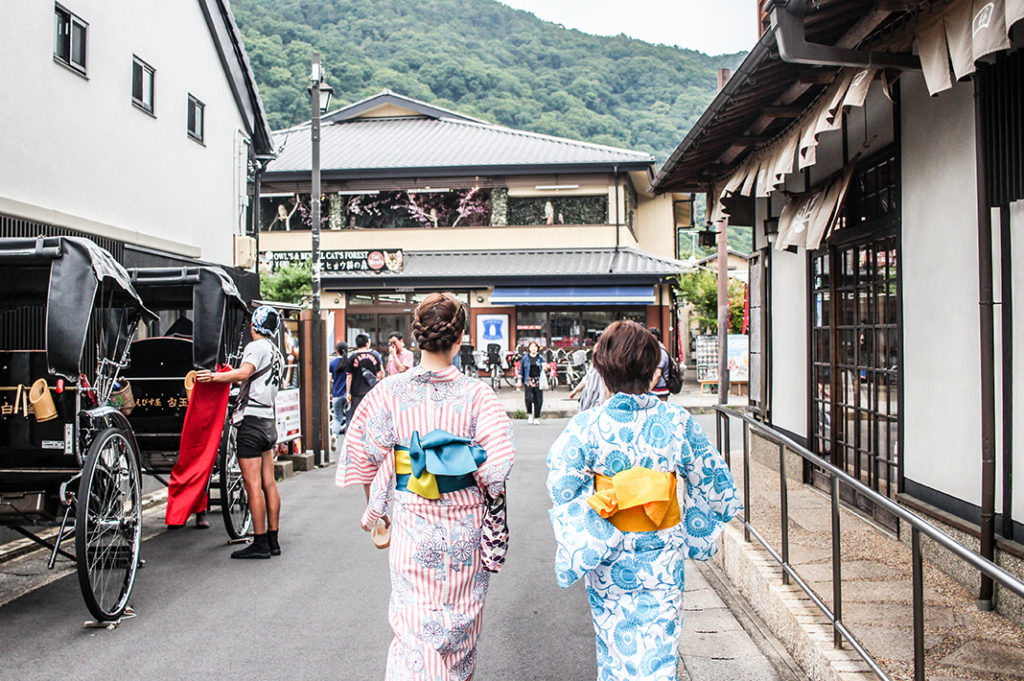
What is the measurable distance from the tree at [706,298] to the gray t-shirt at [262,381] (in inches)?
882

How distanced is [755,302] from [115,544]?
7874 millimetres

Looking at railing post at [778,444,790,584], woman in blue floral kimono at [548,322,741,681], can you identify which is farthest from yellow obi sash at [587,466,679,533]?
railing post at [778,444,790,584]

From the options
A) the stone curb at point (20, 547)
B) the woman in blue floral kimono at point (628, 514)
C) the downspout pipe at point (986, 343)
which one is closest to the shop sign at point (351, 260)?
the stone curb at point (20, 547)

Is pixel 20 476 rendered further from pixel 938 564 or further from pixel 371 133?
pixel 371 133

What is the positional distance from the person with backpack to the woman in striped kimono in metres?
9.16

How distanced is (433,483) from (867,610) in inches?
76.9

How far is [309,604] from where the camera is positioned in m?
5.41

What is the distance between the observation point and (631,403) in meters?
3.21

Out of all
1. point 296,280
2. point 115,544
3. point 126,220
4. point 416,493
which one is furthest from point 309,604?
point 296,280

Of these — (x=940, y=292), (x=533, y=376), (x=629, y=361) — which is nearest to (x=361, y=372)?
(x=533, y=376)

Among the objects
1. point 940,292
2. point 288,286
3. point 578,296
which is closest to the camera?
point 940,292

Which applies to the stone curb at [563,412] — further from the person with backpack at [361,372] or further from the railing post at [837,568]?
the railing post at [837,568]

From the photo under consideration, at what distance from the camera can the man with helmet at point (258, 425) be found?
252 inches

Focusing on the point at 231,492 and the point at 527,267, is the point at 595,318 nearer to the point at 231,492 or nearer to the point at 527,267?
the point at 527,267
